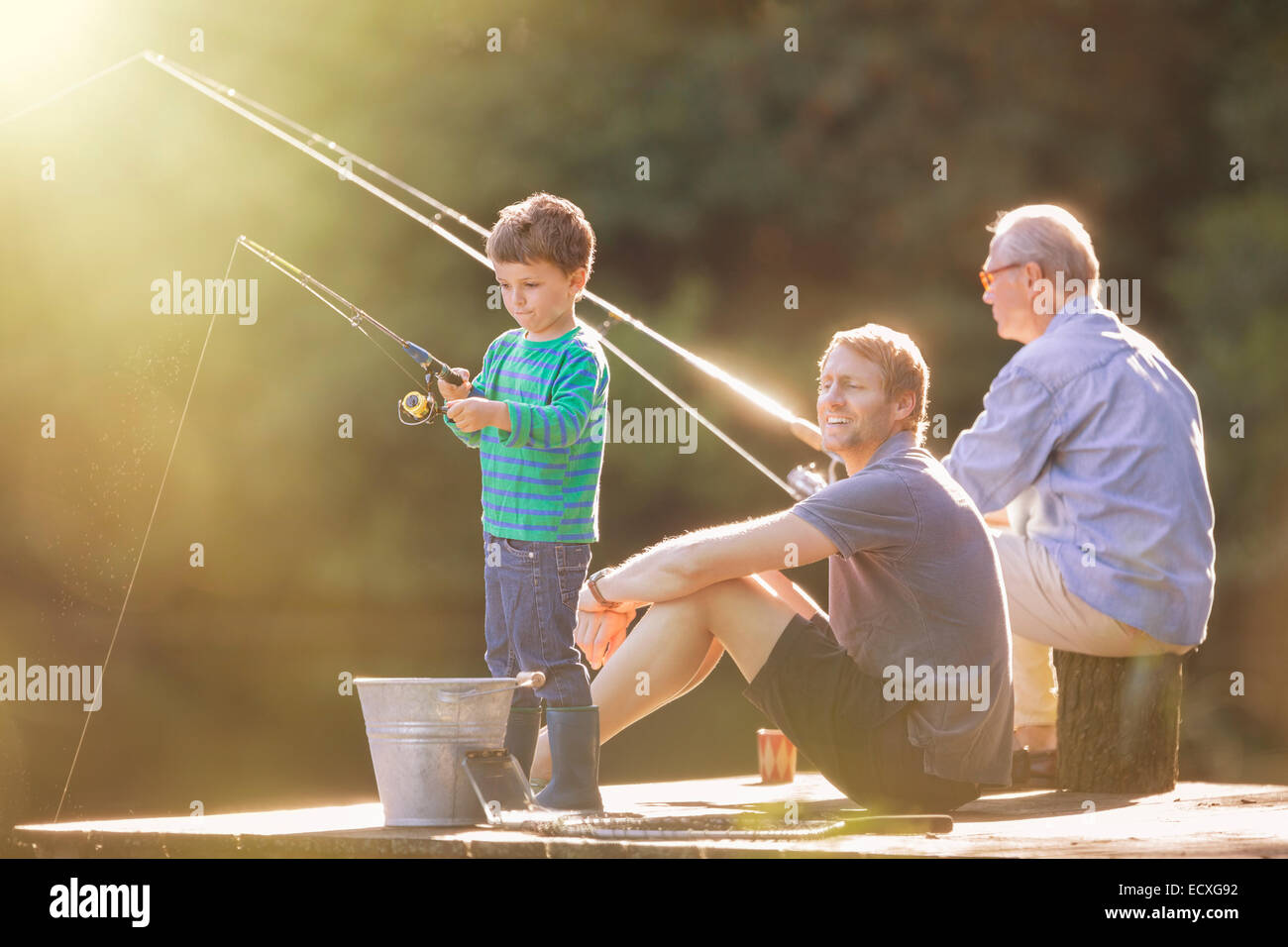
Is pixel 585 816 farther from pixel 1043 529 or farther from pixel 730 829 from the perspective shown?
pixel 1043 529

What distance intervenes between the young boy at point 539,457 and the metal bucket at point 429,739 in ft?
1.28

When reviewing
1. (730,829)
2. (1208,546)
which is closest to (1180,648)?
(1208,546)

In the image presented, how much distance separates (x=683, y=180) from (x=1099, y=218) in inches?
124

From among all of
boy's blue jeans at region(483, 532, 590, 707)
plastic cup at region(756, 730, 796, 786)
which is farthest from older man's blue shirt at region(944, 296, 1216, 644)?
boy's blue jeans at region(483, 532, 590, 707)

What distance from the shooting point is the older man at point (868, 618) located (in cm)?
281

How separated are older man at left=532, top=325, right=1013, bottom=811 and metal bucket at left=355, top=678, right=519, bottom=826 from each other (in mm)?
274

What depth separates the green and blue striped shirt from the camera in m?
3.12

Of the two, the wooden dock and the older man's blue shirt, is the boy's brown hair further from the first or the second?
the wooden dock

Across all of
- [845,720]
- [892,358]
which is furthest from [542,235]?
[845,720]

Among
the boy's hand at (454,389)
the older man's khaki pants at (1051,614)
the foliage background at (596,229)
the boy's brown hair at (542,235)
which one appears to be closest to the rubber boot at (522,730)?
the boy's hand at (454,389)

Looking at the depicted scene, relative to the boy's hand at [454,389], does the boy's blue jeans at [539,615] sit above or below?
below

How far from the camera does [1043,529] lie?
11.9 feet

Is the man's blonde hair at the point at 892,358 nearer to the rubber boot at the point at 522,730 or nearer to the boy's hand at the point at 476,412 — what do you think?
the boy's hand at the point at 476,412

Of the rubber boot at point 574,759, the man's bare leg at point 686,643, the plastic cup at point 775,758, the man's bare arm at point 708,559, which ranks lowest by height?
the plastic cup at point 775,758
